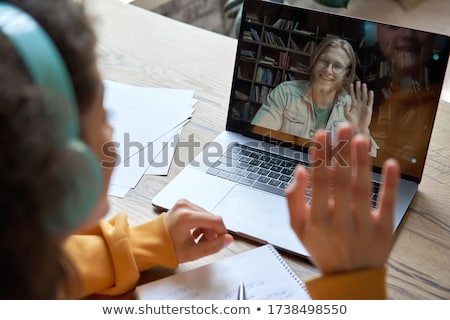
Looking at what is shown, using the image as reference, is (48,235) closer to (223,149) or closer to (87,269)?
(87,269)

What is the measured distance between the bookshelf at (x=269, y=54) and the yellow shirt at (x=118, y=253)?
295 mm

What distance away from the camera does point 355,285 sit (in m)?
0.61

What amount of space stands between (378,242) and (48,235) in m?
0.33

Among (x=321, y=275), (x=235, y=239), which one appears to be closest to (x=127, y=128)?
(x=235, y=239)

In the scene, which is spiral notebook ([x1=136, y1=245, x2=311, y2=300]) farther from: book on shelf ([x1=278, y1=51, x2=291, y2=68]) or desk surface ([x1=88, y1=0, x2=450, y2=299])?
book on shelf ([x1=278, y1=51, x2=291, y2=68])

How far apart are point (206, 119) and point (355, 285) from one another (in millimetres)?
530

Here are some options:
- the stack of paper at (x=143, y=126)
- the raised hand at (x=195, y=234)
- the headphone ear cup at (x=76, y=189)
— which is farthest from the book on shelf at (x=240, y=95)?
the headphone ear cup at (x=76, y=189)

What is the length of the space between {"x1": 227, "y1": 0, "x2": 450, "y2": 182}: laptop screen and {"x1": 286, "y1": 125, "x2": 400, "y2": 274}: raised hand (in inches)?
12.1

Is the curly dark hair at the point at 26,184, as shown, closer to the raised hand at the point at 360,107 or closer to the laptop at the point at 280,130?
the laptop at the point at 280,130

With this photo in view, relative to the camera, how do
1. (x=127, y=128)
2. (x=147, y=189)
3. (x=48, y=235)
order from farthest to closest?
(x=127, y=128) < (x=147, y=189) < (x=48, y=235)

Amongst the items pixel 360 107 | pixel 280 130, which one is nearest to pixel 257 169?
pixel 280 130

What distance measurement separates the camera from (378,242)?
0.61m

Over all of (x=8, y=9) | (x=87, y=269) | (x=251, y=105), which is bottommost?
(x=87, y=269)

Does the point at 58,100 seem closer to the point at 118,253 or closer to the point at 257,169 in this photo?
the point at 118,253
